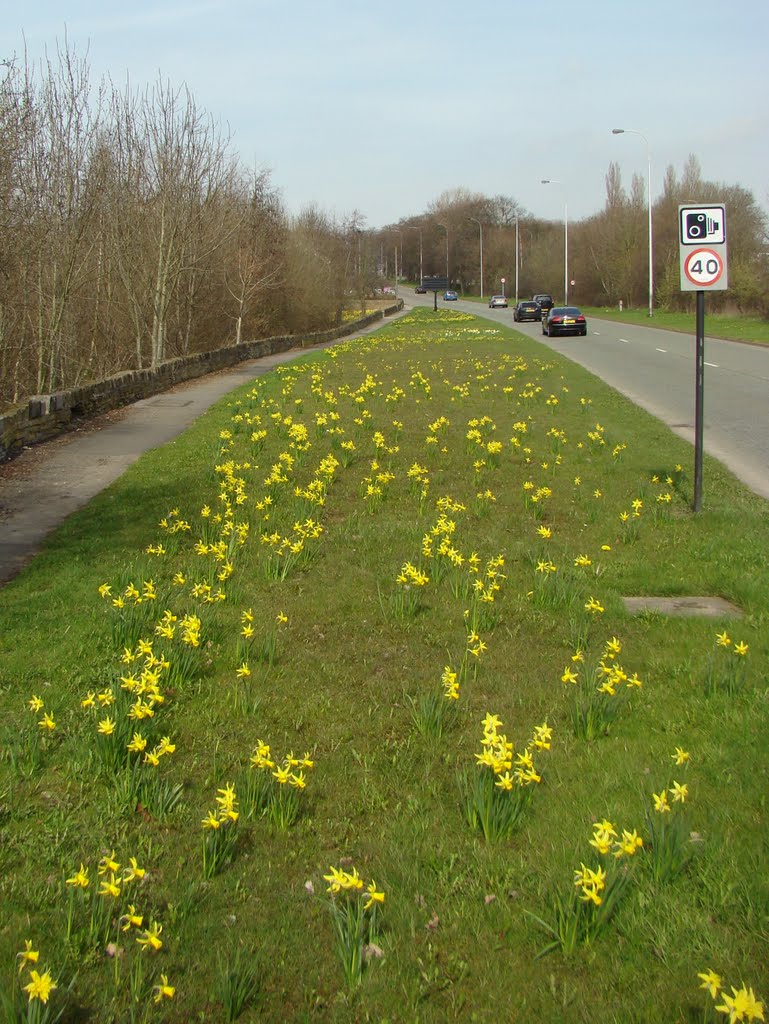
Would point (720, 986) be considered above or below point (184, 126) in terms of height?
below

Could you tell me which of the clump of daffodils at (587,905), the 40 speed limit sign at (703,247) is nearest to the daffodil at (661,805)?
the clump of daffodils at (587,905)

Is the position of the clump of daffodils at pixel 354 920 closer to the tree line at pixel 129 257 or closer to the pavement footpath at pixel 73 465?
the pavement footpath at pixel 73 465

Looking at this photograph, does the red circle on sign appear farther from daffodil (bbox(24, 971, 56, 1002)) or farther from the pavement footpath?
daffodil (bbox(24, 971, 56, 1002))

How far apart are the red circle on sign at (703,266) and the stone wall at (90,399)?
27.4ft

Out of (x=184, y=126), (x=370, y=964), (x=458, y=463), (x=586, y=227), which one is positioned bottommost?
(x=370, y=964)

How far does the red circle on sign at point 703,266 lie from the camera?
8.80m

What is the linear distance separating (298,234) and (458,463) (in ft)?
147

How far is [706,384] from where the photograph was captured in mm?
22266

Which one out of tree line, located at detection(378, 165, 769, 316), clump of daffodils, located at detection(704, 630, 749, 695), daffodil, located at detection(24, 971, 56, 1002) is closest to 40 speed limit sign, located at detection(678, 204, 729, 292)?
clump of daffodils, located at detection(704, 630, 749, 695)

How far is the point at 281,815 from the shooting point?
3748 millimetres

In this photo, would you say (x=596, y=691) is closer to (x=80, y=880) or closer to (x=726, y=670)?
(x=726, y=670)

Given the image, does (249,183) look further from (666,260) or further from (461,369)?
(666,260)

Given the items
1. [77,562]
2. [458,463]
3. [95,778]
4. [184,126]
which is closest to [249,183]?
[184,126]

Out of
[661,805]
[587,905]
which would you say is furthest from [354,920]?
[661,805]
